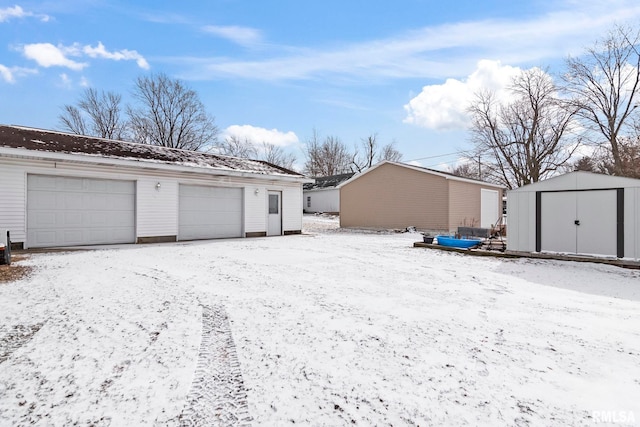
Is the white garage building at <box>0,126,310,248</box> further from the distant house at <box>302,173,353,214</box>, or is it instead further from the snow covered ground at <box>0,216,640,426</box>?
the distant house at <box>302,173,353,214</box>

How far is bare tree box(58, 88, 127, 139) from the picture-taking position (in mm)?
28828

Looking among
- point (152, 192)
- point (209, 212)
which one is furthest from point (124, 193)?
point (209, 212)

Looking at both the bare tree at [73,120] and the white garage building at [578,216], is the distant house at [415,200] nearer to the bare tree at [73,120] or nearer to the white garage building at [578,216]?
the white garage building at [578,216]

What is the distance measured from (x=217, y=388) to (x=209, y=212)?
437 inches

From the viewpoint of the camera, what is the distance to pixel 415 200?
17.3m

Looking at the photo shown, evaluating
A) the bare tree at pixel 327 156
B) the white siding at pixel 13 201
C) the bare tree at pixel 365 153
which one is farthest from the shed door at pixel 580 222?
the bare tree at pixel 327 156

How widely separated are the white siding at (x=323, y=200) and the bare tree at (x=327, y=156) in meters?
10.0

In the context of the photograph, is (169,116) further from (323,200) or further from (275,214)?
(275,214)

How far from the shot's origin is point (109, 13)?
9906mm

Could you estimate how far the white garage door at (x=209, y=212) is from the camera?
486 inches

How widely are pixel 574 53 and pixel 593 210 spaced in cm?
1856

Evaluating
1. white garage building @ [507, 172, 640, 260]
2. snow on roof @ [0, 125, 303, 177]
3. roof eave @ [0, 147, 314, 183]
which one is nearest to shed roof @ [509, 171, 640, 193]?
white garage building @ [507, 172, 640, 260]

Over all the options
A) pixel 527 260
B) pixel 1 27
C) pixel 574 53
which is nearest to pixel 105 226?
pixel 1 27

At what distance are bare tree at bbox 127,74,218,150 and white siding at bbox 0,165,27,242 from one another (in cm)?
2221
